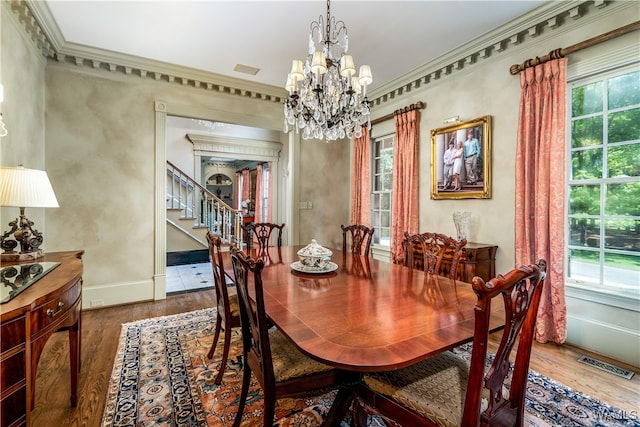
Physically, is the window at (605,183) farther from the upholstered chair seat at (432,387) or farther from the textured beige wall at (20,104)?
the textured beige wall at (20,104)

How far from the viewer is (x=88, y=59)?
10.8 ft

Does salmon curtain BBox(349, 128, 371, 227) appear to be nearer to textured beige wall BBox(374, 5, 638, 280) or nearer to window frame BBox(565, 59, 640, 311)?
textured beige wall BBox(374, 5, 638, 280)

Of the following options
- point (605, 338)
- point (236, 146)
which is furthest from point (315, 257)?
point (236, 146)

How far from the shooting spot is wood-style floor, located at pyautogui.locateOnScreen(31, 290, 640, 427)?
5.59 ft

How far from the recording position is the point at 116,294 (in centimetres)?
353

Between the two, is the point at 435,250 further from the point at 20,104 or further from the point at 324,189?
the point at 20,104

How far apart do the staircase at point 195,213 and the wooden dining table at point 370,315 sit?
4696mm

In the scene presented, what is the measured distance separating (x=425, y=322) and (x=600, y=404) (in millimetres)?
1538

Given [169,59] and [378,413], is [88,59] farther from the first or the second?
[378,413]

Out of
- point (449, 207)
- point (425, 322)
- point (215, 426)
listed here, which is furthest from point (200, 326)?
point (449, 207)

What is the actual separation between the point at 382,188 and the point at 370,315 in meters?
3.59

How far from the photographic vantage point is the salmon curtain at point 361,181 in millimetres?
4707

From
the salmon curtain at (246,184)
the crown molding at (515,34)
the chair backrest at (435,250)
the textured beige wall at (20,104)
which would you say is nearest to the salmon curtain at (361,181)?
the crown molding at (515,34)

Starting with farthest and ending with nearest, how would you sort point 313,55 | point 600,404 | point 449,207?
point 449,207
point 313,55
point 600,404
